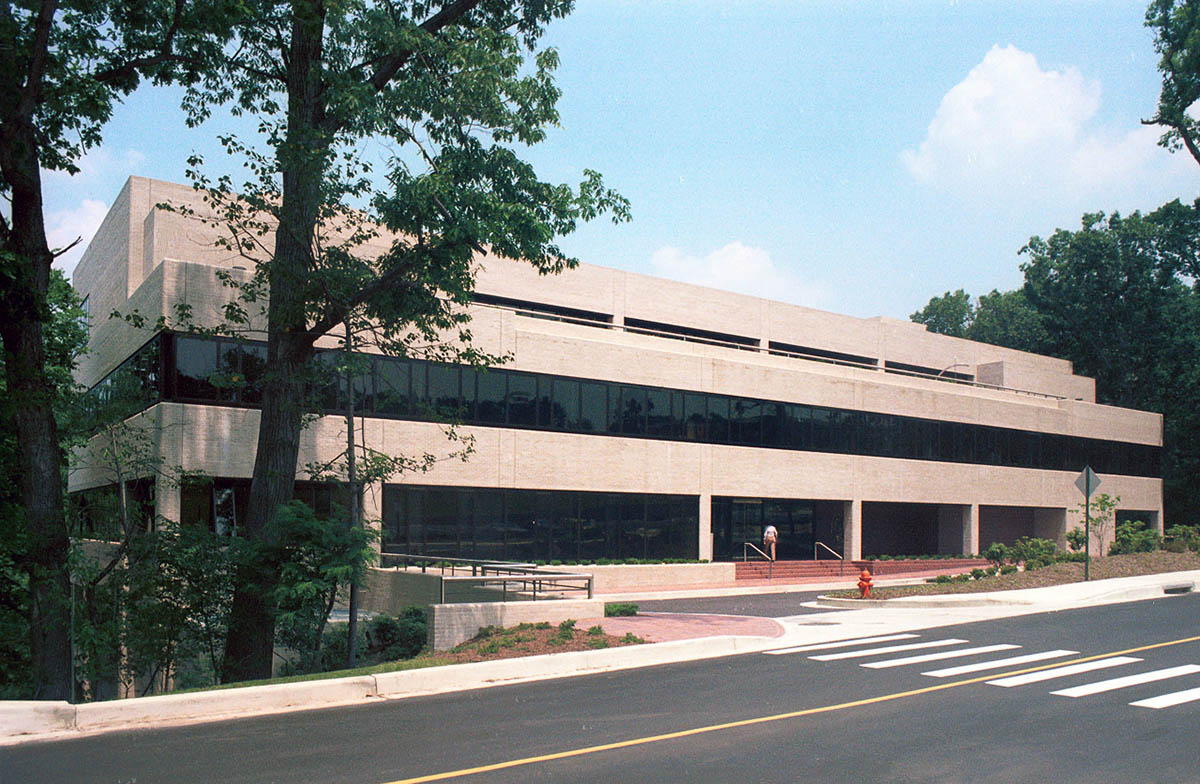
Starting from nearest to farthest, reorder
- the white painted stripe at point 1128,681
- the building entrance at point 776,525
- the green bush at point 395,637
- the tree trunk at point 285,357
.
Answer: the white painted stripe at point 1128,681
the tree trunk at point 285,357
the green bush at point 395,637
the building entrance at point 776,525

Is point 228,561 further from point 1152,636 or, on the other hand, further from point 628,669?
point 1152,636

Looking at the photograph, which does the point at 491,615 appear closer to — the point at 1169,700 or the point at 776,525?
the point at 1169,700

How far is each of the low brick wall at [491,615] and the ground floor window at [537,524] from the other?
26.7 ft

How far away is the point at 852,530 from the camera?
41.7 meters

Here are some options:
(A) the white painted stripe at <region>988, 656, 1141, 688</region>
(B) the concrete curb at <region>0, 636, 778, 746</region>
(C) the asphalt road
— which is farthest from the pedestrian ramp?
(B) the concrete curb at <region>0, 636, 778, 746</region>

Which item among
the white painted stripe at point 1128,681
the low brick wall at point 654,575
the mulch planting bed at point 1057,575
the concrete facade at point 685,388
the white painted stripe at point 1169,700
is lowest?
the low brick wall at point 654,575

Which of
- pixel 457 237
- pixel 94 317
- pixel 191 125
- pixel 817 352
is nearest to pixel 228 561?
pixel 457 237

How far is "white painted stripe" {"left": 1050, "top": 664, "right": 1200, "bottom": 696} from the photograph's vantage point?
11.9m

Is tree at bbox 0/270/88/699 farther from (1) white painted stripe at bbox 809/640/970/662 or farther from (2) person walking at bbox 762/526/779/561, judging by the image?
(2) person walking at bbox 762/526/779/561

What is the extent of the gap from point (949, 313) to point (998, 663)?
11152 cm

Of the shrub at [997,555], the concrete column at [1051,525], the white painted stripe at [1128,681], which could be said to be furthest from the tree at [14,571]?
the concrete column at [1051,525]

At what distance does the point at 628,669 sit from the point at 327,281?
8822 millimetres

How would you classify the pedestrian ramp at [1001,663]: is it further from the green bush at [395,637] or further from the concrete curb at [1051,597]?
the green bush at [395,637]

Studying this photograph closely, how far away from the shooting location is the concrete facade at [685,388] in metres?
26.6
